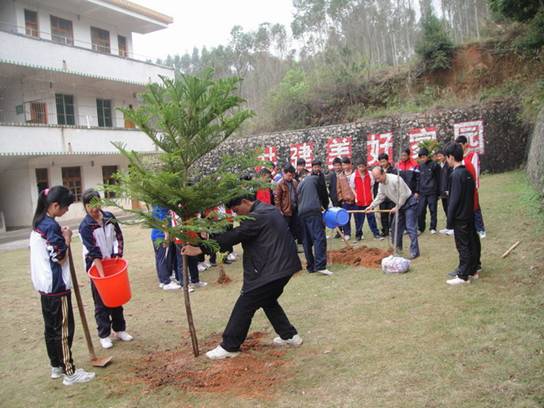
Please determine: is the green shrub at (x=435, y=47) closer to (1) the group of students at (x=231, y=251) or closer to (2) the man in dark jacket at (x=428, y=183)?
(2) the man in dark jacket at (x=428, y=183)

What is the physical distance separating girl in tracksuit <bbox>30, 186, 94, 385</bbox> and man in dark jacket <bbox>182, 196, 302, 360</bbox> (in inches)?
46.5

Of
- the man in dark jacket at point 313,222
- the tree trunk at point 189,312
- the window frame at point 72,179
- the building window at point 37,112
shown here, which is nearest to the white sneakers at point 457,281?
the man in dark jacket at point 313,222

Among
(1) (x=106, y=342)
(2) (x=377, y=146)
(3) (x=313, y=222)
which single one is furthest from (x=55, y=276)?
(2) (x=377, y=146)

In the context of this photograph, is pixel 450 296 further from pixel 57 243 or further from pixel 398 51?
pixel 398 51

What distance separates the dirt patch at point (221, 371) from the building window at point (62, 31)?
19.4 m

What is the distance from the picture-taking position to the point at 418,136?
16.5 m

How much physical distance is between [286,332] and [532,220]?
237 inches

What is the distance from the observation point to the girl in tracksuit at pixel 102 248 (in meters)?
4.78

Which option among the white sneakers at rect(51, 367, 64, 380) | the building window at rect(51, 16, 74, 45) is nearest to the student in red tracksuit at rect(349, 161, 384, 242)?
the white sneakers at rect(51, 367, 64, 380)

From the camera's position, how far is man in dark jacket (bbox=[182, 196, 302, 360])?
4.12m

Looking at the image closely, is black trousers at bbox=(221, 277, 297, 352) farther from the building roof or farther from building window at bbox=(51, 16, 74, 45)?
the building roof

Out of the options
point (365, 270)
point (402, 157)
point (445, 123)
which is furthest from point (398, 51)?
point (365, 270)

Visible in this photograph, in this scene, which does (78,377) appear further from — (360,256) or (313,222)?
(360,256)

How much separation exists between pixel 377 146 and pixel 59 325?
15026 millimetres
